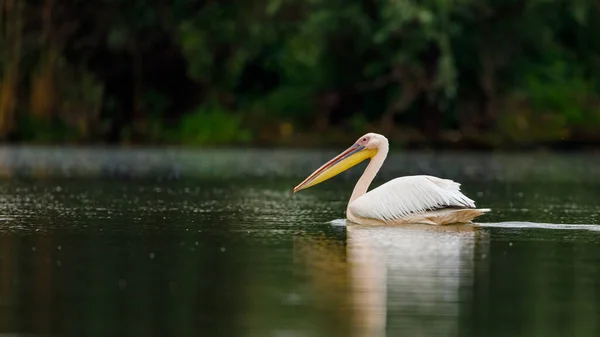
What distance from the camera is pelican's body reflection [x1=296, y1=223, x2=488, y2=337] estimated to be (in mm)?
7914

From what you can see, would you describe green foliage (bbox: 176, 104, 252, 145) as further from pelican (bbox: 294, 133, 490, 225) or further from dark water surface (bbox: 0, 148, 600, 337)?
pelican (bbox: 294, 133, 490, 225)

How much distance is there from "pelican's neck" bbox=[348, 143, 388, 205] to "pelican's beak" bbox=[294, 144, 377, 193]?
137 millimetres

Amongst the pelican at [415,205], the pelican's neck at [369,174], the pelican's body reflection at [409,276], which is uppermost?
the pelican's neck at [369,174]

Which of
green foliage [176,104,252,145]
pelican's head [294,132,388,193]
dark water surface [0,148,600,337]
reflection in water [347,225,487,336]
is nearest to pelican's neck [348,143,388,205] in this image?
pelican's head [294,132,388,193]

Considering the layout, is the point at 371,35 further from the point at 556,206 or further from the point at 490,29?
the point at 556,206

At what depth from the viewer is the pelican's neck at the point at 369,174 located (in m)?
14.6

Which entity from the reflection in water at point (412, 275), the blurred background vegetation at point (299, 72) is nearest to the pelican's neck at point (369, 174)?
the reflection in water at point (412, 275)

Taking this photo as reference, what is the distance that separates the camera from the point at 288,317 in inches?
317

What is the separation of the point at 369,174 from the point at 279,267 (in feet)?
15.4

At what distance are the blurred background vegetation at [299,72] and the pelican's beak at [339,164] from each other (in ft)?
68.6

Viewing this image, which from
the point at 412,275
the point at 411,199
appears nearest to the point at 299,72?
the point at 411,199

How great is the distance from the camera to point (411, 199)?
45.4 ft

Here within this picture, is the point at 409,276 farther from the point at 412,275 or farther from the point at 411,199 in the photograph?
the point at 411,199

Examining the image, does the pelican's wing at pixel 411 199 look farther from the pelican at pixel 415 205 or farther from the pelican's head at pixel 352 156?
the pelican's head at pixel 352 156
